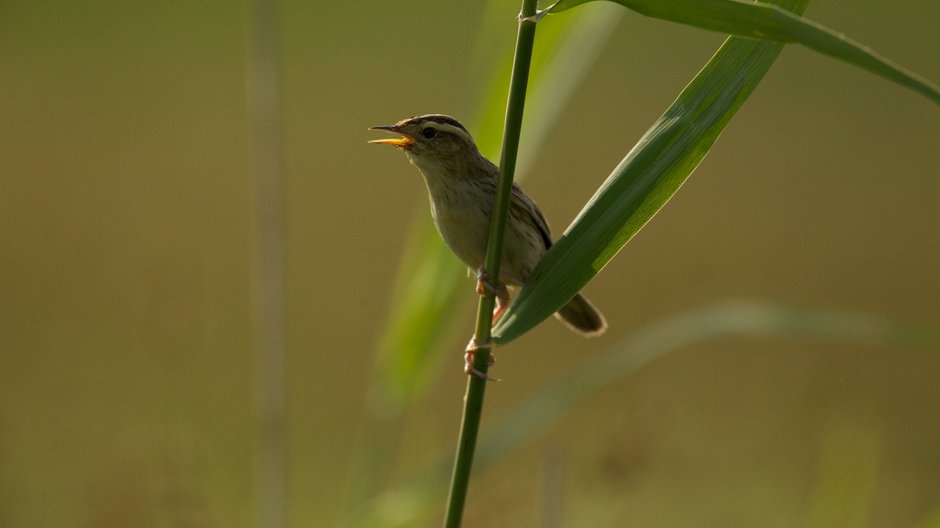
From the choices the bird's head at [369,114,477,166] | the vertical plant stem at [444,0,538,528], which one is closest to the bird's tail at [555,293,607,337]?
the bird's head at [369,114,477,166]

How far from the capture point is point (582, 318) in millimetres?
2803

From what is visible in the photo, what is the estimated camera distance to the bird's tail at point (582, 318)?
2.76 m

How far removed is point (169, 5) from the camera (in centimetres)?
1269

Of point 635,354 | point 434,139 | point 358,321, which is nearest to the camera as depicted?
point 635,354

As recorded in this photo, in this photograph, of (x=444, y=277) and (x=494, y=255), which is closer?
(x=494, y=255)

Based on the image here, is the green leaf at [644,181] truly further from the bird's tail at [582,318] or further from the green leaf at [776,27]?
the bird's tail at [582,318]

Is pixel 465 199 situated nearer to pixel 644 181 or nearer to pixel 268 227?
pixel 268 227

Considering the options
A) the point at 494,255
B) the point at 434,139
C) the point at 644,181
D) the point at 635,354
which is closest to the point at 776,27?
the point at 644,181

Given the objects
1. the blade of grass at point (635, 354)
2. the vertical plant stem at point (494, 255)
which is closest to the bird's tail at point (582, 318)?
the blade of grass at point (635, 354)

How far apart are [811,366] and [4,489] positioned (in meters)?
5.51

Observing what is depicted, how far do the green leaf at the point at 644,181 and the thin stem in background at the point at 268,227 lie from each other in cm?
108

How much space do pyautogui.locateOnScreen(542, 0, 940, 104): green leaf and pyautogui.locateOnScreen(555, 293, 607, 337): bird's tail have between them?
1413 mm

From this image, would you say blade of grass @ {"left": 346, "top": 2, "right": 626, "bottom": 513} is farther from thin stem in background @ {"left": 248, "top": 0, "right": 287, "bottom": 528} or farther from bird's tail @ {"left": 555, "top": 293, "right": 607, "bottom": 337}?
bird's tail @ {"left": 555, "top": 293, "right": 607, "bottom": 337}

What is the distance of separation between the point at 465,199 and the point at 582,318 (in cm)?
54
